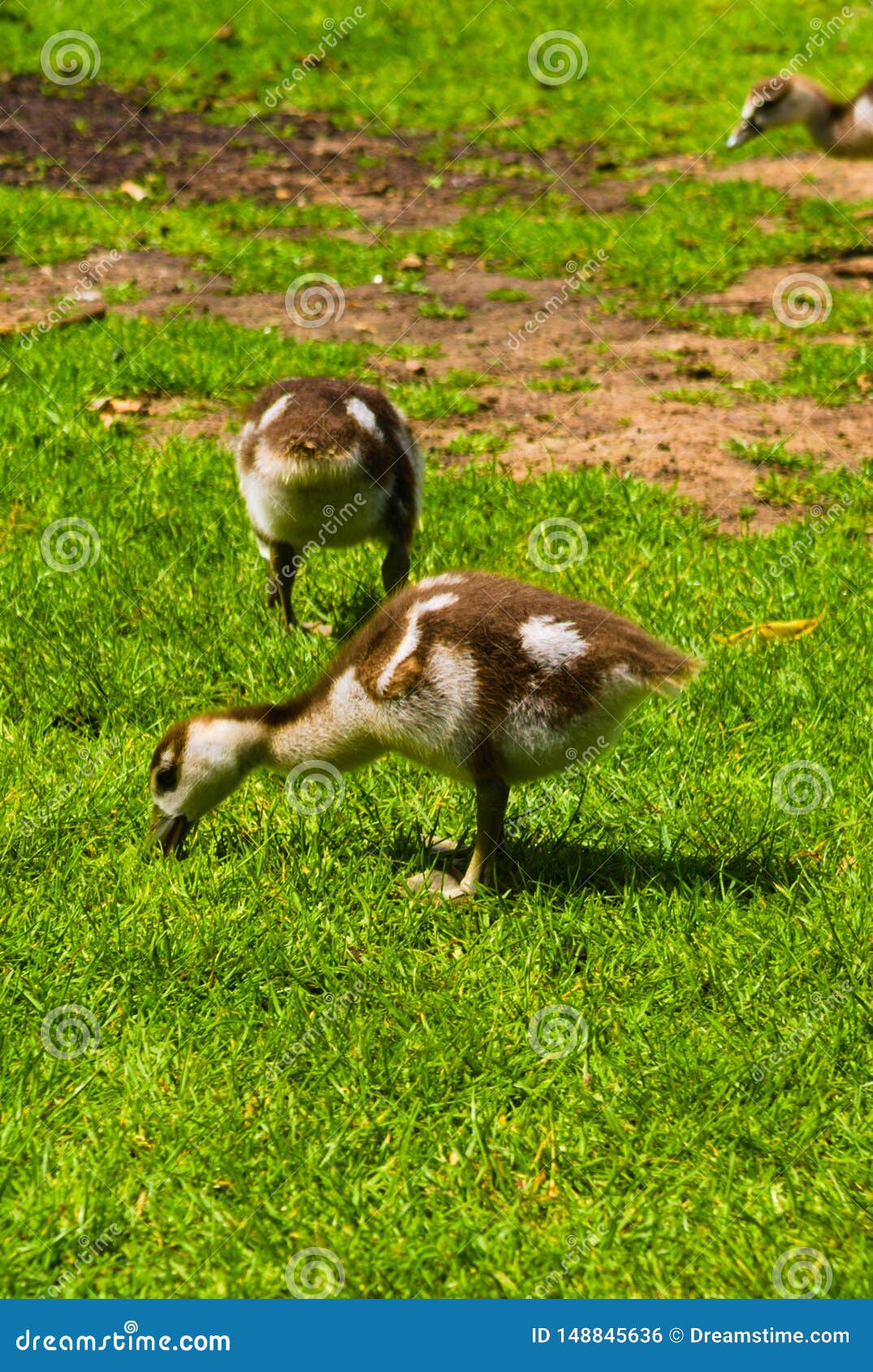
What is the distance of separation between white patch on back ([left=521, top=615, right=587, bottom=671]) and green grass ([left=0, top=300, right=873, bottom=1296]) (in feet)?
2.58

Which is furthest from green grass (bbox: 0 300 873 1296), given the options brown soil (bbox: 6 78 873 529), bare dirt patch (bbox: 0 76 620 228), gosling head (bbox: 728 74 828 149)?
gosling head (bbox: 728 74 828 149)

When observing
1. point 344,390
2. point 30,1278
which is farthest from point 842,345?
point 30,1278

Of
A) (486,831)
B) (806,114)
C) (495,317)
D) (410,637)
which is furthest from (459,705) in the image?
(806,114)

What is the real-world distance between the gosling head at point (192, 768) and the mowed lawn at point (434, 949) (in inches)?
5.6

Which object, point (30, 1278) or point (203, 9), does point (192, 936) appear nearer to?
point (30, 1278)

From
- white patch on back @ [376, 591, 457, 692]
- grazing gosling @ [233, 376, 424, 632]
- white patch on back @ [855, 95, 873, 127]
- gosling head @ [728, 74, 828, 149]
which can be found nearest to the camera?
white patch on back @ [376, 591, 457, 692]

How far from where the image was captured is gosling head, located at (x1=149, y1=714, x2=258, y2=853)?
4.72m

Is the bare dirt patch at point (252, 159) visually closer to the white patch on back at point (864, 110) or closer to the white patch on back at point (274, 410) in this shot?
the white patch on back at point (864, 110)

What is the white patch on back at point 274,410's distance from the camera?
6203 mm

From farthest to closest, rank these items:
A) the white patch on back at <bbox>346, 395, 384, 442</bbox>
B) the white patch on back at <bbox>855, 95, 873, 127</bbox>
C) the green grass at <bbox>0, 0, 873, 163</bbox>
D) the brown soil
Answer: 1. the green grass at <bbox>0, 0, 873, 163</bbox>
2. the white patch on back at <bbox>855, 95, 873, 127</bbox>
3. the brown soil
4. the white patch on back at <bbox>346, 395, 384, 442</bbox>

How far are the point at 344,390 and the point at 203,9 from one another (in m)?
13.7

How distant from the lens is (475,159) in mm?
14594

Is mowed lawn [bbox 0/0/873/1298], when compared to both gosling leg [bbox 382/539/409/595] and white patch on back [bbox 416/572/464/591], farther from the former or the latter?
white patch on back [bbox 416/572/464/591]

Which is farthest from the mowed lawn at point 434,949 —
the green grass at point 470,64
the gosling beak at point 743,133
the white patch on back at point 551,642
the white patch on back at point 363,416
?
the green grass at point 470,64
